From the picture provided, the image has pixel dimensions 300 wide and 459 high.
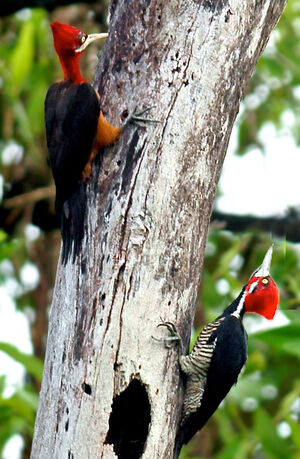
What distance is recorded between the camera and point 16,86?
464 centimetres

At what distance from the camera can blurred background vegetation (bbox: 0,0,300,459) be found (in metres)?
4.08

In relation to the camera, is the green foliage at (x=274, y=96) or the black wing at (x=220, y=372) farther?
the green foliage at (x=274, y=96)

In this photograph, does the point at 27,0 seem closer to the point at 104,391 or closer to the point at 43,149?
the point at 43,149

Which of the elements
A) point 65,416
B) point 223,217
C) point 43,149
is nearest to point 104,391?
point 65,416

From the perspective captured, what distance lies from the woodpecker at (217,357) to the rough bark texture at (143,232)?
115 mm

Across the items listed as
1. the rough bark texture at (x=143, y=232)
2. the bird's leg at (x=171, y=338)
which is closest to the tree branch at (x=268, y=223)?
the rough bark texture at (x=143, y=232)

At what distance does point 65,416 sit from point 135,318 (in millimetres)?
338

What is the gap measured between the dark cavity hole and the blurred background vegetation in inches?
54.2

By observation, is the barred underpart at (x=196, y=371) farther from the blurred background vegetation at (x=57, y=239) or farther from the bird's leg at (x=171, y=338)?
the blurred background vegetation at (x=57, y=239)

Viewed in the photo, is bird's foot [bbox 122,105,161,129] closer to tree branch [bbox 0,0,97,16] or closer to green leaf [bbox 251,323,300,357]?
green leaf [bbox 251,323,300,357]

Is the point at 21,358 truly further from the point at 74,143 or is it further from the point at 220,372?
the point at 74,143

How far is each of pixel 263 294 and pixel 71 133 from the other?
856mm

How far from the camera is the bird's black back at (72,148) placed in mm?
2480

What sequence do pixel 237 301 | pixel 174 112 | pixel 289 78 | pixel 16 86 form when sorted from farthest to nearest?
pixel 289 78 < pixel 16 86 < pixel 237 301 < pixel 174 112
